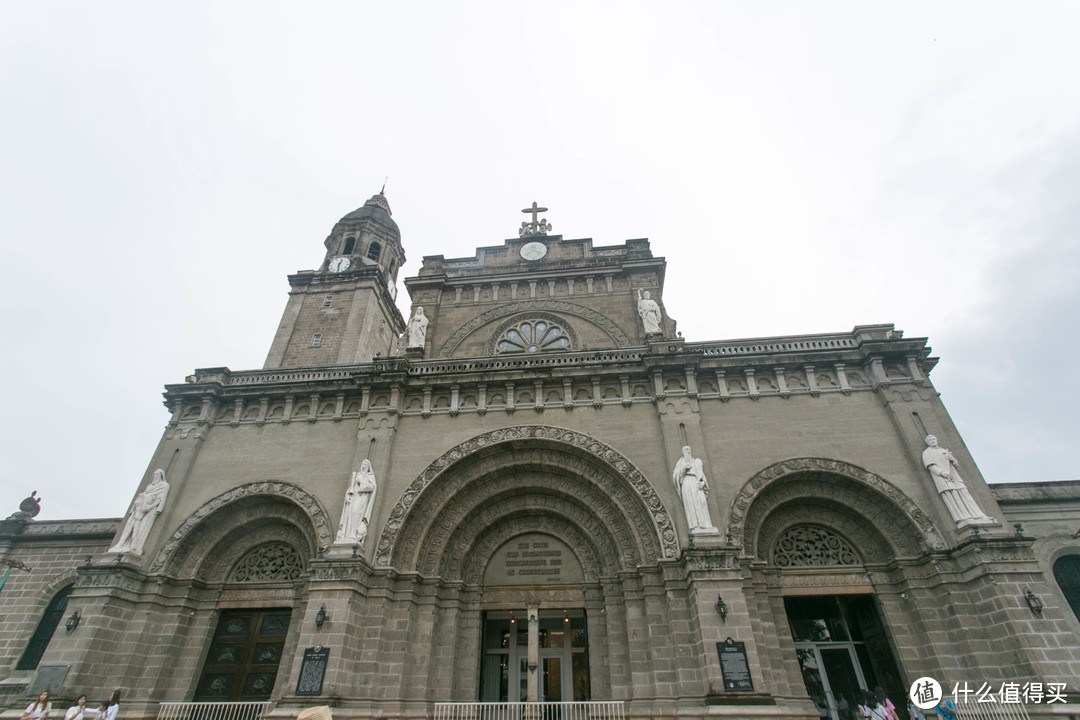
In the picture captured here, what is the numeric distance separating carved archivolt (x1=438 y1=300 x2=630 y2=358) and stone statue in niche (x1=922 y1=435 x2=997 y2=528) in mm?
11039

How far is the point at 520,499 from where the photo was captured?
16703mm

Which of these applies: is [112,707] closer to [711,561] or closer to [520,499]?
[520,499]

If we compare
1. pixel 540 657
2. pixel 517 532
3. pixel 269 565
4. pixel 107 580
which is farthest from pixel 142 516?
pixel 540 657

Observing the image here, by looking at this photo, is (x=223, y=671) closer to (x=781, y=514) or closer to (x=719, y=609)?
(x=719, y=609)

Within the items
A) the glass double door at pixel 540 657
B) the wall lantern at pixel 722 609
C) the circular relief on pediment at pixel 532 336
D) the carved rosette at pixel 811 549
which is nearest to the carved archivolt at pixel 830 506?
the carved rosette at pixel 811 549

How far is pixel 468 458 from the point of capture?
16234 millimetres

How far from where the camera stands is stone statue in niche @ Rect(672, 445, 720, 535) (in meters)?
13.6

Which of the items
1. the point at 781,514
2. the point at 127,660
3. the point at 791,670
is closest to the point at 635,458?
the point at 781,514

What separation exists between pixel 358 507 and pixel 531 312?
449 inches

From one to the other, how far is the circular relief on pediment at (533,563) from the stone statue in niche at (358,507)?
165 inches

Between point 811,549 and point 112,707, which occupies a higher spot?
point 811,549

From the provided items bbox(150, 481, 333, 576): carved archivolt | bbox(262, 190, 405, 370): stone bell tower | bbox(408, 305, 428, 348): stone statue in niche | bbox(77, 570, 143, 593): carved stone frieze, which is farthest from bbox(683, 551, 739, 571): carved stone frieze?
bbox(262, 190, 405, 370): stone bell tower

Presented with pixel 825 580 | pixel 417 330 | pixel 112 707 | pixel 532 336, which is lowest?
pixel 112 707

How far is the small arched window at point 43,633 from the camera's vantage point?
1672 cm
